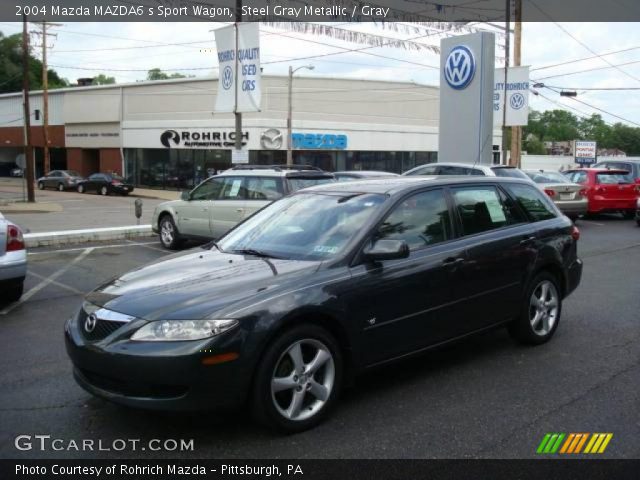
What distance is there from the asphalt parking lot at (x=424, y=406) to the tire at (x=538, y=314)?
4.9 inches

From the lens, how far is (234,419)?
4.13 meters

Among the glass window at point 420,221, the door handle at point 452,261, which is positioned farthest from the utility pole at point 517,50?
the door handle at point 452,261

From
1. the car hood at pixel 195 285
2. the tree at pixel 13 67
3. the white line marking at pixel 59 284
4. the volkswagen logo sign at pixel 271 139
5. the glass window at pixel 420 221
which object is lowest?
the white line marking at pixel 59 284

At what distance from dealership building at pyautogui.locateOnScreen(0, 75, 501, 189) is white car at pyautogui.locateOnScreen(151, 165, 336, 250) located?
84.6ft

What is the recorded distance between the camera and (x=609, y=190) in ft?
59.8

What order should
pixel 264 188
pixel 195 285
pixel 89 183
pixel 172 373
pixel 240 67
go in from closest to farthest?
pixel 172 373 → pixel 195 285 → pixel 264 188 → pixel 240 67 → pixel 89 183

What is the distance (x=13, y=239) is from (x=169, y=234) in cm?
575

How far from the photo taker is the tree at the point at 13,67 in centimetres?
8200

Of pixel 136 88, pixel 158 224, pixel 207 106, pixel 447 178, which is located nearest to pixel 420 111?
pixel 207 106

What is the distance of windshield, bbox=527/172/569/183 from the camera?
56.4 feet

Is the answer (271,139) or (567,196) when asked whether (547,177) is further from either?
(271,139)

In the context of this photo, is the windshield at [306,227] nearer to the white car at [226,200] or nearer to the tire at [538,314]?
the tire at [538,314]

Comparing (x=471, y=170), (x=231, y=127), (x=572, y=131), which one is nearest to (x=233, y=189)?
(x=471, y=170)

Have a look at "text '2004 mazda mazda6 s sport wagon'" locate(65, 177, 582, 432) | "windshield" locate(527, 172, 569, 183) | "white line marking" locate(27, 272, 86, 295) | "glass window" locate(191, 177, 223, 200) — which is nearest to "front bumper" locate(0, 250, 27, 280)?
"white line marking" locate(27, 272, 86, 295)
